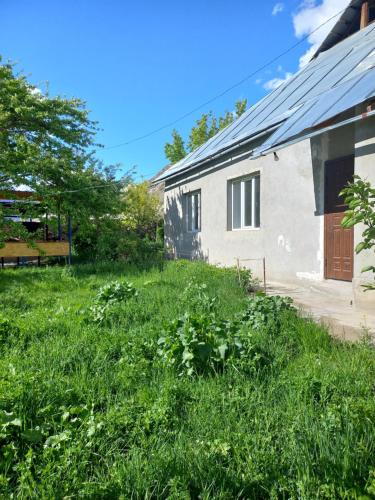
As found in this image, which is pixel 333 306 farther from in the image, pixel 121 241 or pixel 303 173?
pixel 121 241

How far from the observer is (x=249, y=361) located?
3193mm

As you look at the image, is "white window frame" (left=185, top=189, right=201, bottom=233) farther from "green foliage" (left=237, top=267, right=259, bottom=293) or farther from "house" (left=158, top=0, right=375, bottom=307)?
"green foliage" (left=237, top=267, right=259, bottom=293)

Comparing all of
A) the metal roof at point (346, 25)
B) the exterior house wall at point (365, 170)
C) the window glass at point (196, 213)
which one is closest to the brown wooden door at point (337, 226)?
the exterior house wall at point (365, 170)

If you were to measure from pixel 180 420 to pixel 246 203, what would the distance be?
8.51 m

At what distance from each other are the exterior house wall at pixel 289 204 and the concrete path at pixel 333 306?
1.22 ft

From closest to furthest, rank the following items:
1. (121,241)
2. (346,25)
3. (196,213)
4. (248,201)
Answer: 1. (248,201)
2. (346,25)
3. (121,241)
4. (196,213)

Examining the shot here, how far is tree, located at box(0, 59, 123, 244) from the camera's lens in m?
12.2

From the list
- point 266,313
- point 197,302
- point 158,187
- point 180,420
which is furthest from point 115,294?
point 158,187

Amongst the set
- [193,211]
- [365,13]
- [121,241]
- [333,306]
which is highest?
[365,13]

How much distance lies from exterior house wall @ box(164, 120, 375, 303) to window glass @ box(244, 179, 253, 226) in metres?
0.37

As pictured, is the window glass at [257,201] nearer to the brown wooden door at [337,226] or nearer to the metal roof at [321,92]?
the metal roof at [321,92]

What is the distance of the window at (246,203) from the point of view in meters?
9.86

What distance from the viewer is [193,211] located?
45.9ft

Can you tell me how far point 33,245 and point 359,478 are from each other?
12.4 meters
